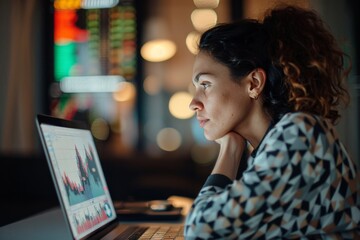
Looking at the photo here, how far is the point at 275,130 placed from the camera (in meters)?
1.07

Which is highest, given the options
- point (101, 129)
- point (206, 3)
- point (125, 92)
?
point (206, 3)

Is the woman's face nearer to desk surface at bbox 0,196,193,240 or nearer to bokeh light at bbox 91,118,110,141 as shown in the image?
desk surface at bbox 0,196,193,240

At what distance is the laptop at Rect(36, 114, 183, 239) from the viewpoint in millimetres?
1176

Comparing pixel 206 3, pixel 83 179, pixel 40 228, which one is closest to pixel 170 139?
pixel 206 3

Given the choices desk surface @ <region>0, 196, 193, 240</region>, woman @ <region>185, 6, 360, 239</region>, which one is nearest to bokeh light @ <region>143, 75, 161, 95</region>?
desk surface @ <region>0, 196, 193, 240</region>

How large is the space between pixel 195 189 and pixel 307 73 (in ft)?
9.32

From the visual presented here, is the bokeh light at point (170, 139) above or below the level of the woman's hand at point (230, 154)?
below

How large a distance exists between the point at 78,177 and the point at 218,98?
41 cm

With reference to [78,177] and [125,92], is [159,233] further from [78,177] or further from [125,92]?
[125,92]

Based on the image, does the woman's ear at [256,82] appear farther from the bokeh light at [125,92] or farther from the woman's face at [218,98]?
the bokeh light at [125,92]

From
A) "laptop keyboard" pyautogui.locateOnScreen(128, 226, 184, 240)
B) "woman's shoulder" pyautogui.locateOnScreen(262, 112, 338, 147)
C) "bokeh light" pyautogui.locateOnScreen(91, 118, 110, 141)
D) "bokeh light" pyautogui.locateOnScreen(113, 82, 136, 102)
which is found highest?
"woman's shoulder" pyautogui.locateOnScreen(262, 112, 338, 147)

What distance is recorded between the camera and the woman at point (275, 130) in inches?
40.5

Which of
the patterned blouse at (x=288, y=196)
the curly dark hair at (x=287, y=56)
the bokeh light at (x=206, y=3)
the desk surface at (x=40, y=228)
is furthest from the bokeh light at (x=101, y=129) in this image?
the patterned blouse at (x=288, y=196)

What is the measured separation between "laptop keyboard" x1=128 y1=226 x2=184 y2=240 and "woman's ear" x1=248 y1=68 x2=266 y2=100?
0.44 metres
